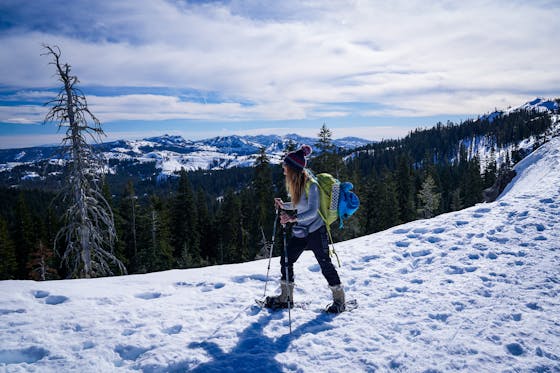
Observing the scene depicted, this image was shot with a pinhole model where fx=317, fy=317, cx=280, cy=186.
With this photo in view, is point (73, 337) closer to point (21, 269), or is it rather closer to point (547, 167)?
point (547, 167)

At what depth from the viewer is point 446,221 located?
29.9 feet

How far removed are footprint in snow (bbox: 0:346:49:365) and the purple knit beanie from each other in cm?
406

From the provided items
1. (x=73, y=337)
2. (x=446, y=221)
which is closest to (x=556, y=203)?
(x=446, y=221)

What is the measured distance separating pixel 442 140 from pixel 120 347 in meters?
202

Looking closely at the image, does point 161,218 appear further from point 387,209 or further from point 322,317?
point 322,317

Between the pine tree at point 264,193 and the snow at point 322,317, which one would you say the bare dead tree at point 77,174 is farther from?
the pine tree at point 264,193

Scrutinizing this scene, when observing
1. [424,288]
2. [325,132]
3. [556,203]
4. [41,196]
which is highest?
[325,132]

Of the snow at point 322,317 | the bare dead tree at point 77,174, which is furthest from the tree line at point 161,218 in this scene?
the snow at point 322,317

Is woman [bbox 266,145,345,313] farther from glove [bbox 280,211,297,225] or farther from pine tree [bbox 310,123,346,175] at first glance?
pine tree [bbox 310,123,346,175]

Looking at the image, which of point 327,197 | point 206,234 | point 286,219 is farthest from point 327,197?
point 206,234

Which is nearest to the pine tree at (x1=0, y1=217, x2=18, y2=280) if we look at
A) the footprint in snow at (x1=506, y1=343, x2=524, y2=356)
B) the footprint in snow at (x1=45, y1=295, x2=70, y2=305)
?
the footprint in snow at (x1=45, y1=295, x2=70, y2=305)

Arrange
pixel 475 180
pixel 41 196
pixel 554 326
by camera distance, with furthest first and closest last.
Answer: pixel 41 196, pixel 475 180, pixel 554 326

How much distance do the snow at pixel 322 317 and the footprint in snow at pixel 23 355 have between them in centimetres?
1

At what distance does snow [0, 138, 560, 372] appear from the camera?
384cm
